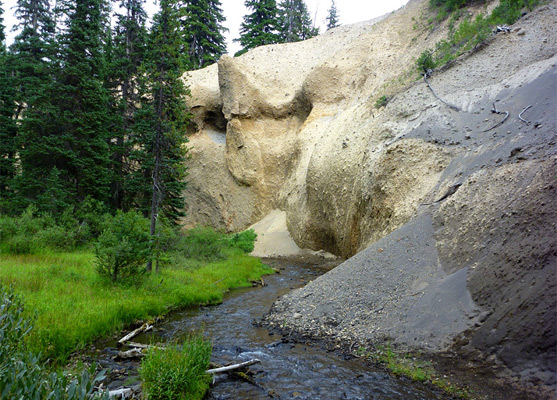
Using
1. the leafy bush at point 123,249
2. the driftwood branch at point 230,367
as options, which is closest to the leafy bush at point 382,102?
the leafy bush at point 123,249

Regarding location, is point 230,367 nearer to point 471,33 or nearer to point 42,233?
point 42,233

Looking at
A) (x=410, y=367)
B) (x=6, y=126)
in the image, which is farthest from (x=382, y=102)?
(x=6, y=126)

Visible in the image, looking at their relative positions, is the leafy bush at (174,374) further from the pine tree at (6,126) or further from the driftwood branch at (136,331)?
the pine tree at (6,126)

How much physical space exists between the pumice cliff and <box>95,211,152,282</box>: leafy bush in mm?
4903

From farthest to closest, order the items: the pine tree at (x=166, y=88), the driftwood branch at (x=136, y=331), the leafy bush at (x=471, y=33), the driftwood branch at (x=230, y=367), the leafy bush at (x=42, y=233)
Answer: the leafy bush at (x=471, y=33) → the leafy bush at (x=42, y=233) → the pine tree at (x=166, y=88) → the driftwood branch at (x=136, y=331) → the driftwood branch at (x=230, y=367)

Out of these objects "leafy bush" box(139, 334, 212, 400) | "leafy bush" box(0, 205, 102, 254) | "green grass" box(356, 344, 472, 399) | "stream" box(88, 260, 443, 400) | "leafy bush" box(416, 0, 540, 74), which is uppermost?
"leafy bush" box(416, 0, 540, 74)

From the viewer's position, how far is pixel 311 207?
24766 mm

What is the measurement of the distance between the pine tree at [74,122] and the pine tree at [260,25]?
2634 centimetres

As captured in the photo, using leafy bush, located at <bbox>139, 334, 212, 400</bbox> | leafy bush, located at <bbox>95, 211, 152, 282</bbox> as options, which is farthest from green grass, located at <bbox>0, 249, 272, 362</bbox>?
leafy bush, located at <bbox>139, 334, 212, 400</bbox>

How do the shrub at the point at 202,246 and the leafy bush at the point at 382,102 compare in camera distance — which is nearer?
the shrub at the point at 202,246

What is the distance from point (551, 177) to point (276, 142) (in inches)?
1040

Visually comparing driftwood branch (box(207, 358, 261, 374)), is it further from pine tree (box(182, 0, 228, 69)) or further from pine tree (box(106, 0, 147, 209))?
pine tree (box(182, 0, 228, 69))

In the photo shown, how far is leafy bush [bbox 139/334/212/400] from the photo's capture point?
5855 mm

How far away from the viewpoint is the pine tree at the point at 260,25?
46.8 meters
